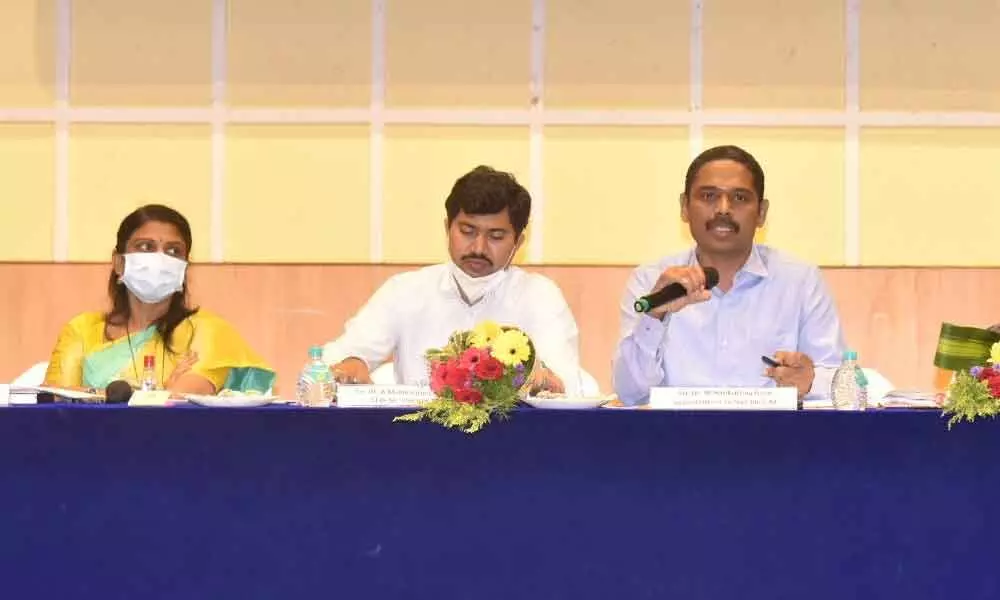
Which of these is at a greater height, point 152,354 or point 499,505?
point 152,354

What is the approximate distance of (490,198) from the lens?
3803 millimetres

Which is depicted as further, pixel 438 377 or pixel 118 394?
pixel 118 394

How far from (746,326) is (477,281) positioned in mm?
771

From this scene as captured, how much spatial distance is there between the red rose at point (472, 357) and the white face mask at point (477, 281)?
1282mm

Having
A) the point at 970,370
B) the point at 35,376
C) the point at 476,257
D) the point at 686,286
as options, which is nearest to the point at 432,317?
the point at 476,257

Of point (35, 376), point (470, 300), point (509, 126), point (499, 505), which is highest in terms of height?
point (509, 126)

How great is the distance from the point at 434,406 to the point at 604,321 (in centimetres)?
233

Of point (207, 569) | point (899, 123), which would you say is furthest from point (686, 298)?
point (899, 123)

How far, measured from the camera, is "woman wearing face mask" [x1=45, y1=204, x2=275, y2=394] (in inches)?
143

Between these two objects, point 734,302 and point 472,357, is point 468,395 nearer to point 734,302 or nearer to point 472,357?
point 472,357

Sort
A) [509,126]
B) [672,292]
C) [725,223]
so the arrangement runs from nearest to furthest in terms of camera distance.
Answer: [672,292] → [725,223] → [509,126]

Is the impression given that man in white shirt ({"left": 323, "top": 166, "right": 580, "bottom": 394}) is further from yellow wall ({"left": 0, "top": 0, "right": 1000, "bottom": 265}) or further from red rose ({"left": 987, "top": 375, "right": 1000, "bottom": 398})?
red rose ({"left": 987, "top": 375, "right": 1000, "bottom": 398})

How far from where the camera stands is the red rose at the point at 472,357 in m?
2.60

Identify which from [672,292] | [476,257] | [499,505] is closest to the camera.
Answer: [499,505]
